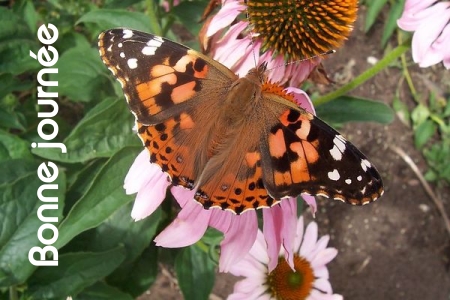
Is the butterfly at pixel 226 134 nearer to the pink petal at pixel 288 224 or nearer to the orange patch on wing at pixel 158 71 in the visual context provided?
the orange patch on wing at pixel 158 71

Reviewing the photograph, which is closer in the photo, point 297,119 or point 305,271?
point 297,119

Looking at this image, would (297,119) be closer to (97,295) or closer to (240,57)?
(240,57)

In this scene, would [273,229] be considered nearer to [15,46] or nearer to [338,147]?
[338,147]

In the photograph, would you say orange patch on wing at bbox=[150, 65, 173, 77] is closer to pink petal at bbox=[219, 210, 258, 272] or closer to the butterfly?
the butterfly

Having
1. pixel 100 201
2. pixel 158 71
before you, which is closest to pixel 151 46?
pixel 158 71

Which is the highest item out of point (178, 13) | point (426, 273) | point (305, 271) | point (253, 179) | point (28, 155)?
point (178, 13)

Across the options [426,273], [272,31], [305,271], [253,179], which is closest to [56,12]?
[272,31]

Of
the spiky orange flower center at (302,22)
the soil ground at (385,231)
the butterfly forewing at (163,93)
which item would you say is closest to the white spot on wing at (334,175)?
the butterfly forewing at (163,93)
